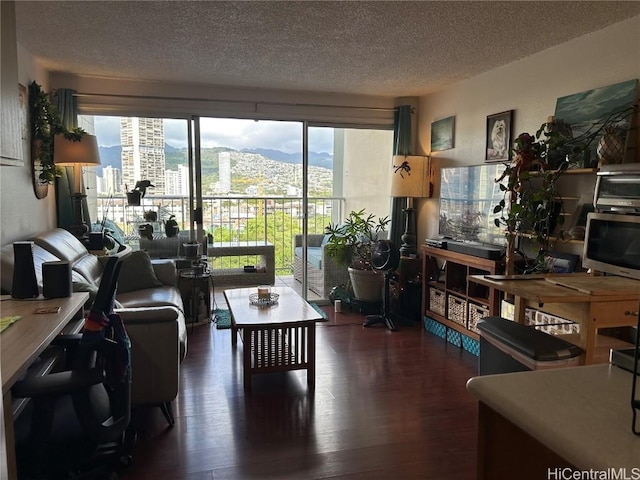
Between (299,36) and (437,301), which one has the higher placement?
(299,36)

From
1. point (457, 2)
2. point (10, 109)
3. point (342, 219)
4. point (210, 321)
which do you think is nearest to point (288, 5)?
point (457, 2)

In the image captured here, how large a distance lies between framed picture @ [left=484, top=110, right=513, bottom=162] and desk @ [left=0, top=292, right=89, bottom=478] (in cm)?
311

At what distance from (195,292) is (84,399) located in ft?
9.03

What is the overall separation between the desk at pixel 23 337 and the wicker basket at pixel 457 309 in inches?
110

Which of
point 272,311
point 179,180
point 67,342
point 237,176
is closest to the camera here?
point 67,342

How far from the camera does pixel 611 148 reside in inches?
99.0

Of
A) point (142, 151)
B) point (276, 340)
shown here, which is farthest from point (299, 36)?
point (142, 151)

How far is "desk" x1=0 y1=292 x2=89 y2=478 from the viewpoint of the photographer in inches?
53.1

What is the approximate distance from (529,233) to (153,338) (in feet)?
8.03

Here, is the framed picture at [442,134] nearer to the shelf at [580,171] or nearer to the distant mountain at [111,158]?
the shelf at [580,171]

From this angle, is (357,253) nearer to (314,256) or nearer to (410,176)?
(314,256)

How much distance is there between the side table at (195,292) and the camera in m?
4.25

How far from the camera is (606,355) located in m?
2.25

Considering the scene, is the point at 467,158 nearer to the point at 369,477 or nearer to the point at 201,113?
the point at 201,113
